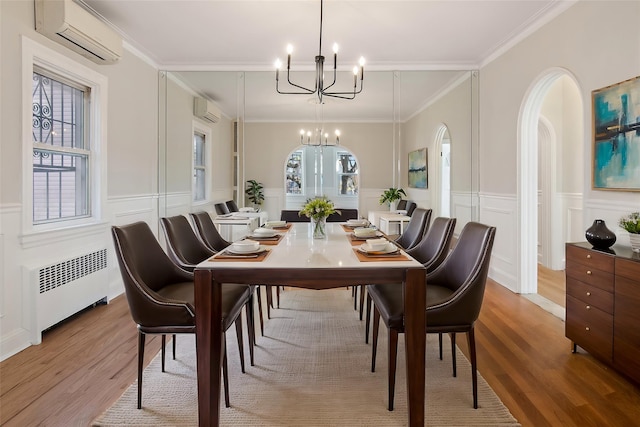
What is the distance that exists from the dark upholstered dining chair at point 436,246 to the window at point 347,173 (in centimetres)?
223

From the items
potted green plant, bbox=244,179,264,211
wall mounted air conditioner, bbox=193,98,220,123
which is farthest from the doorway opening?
wall mounted air conditioner, bbox=193,98,220,123

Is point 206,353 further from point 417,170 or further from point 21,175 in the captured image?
point 417,170

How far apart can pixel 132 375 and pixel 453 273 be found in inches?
78.2

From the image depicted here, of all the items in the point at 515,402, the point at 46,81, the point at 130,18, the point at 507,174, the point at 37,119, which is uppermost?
the point at 130,18

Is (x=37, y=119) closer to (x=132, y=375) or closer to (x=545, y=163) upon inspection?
(x=132, y=375)

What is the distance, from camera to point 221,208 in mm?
4613

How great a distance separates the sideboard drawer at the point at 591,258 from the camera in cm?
215

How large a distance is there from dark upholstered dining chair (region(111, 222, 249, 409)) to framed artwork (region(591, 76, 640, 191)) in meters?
2.61

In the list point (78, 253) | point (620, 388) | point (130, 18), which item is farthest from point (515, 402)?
point (130, 18)

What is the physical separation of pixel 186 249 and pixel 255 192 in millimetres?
2381

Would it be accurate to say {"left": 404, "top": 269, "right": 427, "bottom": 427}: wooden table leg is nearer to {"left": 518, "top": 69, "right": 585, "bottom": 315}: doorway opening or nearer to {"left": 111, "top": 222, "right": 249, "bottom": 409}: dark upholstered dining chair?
{"left": 111, "top": 222, "right": 249, "bottom": 409}: dark upholstered dining chair

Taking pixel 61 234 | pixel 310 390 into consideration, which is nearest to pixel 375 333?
pixel 310 390

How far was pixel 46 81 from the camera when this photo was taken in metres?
2.94

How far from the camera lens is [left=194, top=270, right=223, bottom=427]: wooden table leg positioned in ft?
5.36
